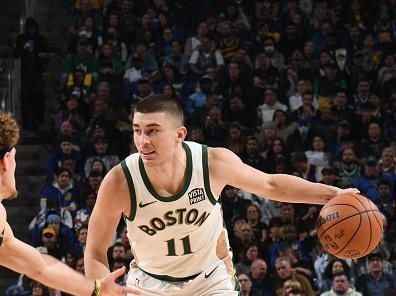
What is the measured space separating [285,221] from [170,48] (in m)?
4.59

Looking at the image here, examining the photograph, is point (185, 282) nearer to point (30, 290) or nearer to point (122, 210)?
point (122, 210)

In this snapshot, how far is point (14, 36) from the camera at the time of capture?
16.1 m

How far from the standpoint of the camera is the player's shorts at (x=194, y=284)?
20.0 ft

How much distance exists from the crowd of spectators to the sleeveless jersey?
161 inches

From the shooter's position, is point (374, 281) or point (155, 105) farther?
point (374, 281)

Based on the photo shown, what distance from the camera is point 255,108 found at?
13.4 m

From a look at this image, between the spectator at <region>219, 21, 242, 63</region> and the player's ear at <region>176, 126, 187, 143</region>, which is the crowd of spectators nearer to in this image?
the spectator at <region>219, 21, 242, 63</region>

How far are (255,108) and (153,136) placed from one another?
24.9 ft

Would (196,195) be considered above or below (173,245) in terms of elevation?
above

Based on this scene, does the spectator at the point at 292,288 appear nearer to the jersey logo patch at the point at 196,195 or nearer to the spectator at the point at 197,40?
the jersey logo patch at the point at 196,195

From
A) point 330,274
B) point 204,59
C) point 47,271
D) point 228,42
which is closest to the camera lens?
point 47,271

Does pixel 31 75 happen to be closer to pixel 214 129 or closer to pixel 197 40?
pixel 197 40

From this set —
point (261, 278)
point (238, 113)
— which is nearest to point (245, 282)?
point (261, 278)

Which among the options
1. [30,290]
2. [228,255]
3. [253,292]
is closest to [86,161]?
[30,290]
